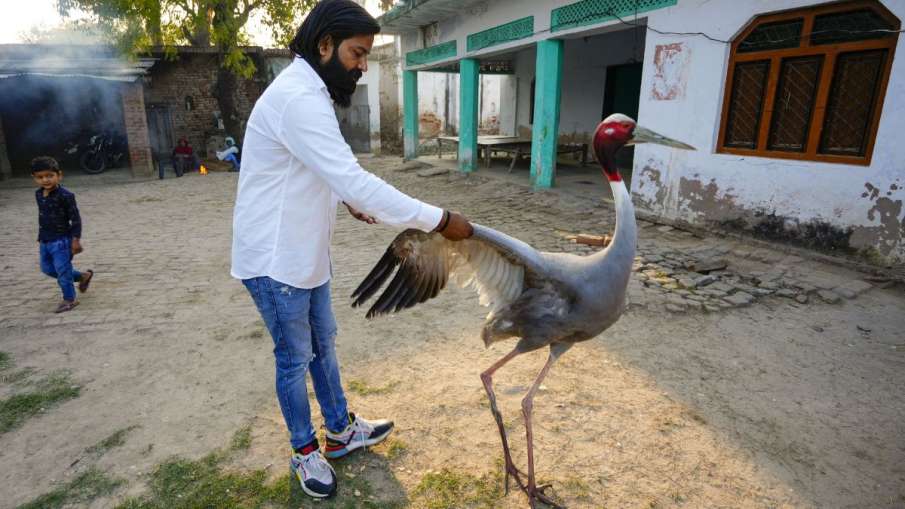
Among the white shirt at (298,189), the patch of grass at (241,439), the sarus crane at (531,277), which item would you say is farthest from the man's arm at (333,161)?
the patch of grass at (241,439)

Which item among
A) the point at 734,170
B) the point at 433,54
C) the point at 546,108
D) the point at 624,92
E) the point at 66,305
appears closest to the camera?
the point at 66,305

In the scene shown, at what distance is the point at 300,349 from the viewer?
2186 mm

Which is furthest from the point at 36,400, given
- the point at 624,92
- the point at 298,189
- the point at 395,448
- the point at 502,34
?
the point at 624,92

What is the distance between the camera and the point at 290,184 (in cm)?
196

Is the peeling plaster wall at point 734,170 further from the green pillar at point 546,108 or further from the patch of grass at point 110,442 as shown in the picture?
the patch of grass at point 110,442

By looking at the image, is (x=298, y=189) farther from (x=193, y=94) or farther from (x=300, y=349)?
(x=193, y=94)

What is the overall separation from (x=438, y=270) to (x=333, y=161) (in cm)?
87

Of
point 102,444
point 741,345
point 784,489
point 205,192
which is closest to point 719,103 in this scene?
point 741,345

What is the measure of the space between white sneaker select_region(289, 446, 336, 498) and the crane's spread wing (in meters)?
0.72

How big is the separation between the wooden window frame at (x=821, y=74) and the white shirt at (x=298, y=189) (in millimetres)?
5484

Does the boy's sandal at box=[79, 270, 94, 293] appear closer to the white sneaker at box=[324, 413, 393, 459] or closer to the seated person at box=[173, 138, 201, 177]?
the white sneaker at box=[324, 413, 393, 459]

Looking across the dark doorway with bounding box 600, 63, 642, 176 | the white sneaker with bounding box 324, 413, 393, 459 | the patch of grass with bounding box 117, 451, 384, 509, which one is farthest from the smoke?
the white sneaker with bounding box 324, 413, 393, 459

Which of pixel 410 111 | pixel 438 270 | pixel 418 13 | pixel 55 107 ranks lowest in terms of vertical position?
pixel 438 270

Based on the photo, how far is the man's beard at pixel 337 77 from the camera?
76.2 inches
